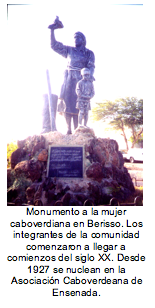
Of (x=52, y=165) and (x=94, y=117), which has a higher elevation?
(x=94, y=117)

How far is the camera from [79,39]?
761 centimetres

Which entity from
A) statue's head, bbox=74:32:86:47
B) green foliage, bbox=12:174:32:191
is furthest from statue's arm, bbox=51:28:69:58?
green foliage, bbox=12:174:32:191

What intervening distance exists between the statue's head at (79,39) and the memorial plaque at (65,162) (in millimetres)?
3400

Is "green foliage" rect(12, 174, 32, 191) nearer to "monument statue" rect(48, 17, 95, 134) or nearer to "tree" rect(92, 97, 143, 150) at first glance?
"monument statue" rect(48, 17, 95, 134)

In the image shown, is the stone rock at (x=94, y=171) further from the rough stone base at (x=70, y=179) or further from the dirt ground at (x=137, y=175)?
the dirt ground at (x=137, y=175)

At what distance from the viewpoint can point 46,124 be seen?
8.10 metres

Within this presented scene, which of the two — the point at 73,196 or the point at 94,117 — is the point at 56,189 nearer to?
the point at 73,196

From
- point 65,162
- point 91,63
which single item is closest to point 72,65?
point 91,63

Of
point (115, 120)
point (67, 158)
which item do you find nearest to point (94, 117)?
point (115, 120)

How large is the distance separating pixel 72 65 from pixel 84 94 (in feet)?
3.90

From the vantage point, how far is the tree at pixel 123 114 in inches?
995

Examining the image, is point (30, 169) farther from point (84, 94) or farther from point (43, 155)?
point (84, 94)

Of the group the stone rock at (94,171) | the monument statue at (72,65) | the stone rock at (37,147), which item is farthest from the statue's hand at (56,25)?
the stone rock at (94,171)

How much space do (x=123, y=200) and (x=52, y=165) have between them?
1844 mm
